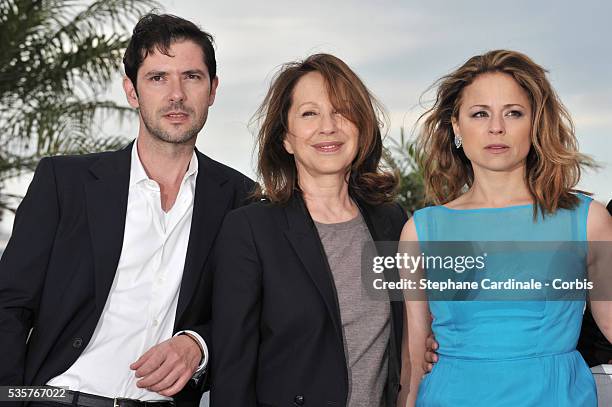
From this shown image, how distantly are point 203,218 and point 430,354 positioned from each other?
1.10 m

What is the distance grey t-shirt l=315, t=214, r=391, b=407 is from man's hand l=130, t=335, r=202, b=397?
618 mm

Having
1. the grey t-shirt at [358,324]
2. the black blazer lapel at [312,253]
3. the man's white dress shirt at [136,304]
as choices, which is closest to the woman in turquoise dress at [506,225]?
the grey t-shirt at [358,324]

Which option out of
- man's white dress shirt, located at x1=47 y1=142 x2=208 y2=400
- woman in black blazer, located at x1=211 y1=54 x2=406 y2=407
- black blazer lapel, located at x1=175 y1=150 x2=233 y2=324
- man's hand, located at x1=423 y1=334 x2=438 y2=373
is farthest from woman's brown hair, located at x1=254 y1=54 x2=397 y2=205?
man's hand, located at x1=423 y1=334 x2=438 y2=373

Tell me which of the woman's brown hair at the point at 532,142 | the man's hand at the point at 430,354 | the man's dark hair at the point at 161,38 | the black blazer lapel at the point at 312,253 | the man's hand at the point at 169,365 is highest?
the man's dark hair at the point at 161,38

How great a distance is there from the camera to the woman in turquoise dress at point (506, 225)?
115 inches

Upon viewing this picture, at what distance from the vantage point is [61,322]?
3.28m

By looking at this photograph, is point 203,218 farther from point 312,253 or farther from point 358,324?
point 358,324

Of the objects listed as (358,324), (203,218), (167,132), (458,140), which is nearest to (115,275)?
(203,218)

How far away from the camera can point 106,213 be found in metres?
3.42

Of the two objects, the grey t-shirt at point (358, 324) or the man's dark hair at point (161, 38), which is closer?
the grey t-shirt at point (358, 324)

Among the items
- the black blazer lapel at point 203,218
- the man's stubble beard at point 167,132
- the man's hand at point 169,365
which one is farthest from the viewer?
the man's stubble beard at point 167,132

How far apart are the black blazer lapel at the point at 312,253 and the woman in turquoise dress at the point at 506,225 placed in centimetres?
35

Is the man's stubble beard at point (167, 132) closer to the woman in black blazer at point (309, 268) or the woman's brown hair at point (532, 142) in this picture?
the woman in black blazer at point (309, 268)

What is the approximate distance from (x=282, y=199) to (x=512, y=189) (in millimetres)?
899
